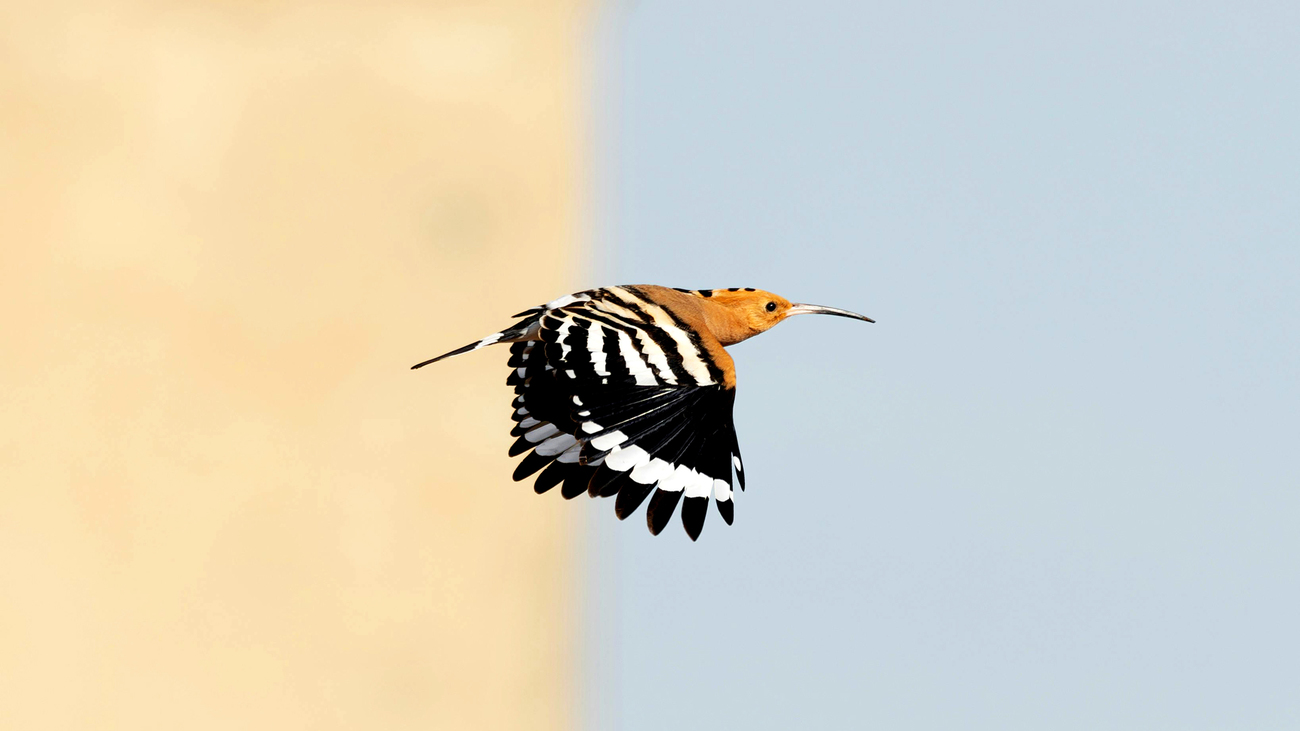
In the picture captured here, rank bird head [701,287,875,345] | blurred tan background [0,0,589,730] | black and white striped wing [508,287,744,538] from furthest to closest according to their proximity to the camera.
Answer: blurred tan background [0,0,589,730] → bird head [701,287,875,345] → black and white striped wing [508,287,744,538]

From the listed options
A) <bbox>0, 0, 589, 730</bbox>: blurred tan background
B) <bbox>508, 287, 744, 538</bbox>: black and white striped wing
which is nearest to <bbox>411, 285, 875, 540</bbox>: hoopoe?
<bbox>508, 287, 744, 538</bbox>: black and white striped wing

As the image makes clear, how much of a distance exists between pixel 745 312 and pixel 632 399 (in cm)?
24

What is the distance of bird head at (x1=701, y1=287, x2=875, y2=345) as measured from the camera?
1.76 metres

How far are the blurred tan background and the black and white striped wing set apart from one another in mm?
4399

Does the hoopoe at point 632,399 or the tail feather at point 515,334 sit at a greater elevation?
the tail feather at point 515,334

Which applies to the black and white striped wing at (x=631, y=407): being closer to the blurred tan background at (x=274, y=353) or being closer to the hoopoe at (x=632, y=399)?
the hoopoe at (x=632, y=399)

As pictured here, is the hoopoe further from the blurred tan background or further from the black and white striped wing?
the blurred tan background

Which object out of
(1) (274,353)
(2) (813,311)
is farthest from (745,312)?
(1) (274,353)

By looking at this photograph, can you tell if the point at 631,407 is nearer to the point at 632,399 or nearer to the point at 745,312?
the point at 632,399

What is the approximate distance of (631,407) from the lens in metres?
1.61

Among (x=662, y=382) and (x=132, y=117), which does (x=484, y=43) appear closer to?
(x=132, y=117)

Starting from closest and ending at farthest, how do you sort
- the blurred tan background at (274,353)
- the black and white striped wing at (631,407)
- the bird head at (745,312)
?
the black and white striped wing at (631,407), the bird head at (745,312), the blurred tan background at (274,353)

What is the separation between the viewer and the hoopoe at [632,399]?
1.57 m

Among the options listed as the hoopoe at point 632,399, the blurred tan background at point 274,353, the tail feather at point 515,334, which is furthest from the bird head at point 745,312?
the blurred tan background at point 274,353
